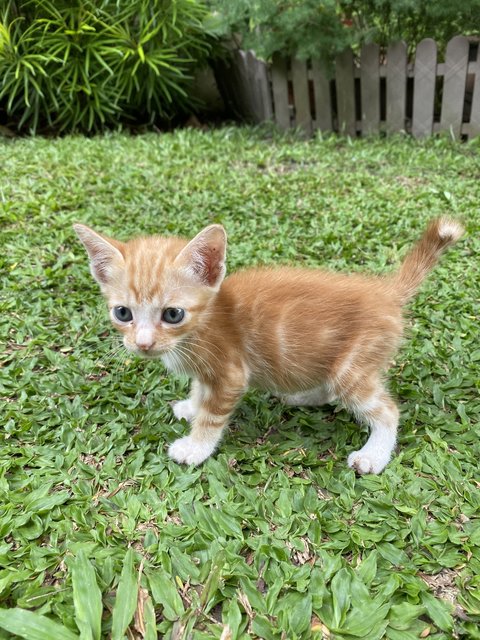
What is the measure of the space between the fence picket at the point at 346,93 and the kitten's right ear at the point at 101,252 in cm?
501

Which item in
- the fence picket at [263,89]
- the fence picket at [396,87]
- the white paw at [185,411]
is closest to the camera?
the white paw at [185,411]

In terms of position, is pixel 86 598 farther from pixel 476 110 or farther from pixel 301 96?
pixel 301 96

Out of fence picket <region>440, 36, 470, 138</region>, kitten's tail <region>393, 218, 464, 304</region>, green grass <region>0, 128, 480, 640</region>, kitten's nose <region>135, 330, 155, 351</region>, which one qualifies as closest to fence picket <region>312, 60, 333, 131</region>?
fence picket <region>440, 36, 470, 138</region>

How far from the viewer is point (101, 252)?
2.03 meters

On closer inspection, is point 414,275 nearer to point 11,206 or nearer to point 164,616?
point 164,616

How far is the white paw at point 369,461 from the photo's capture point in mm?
2066

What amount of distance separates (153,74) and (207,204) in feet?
10.6

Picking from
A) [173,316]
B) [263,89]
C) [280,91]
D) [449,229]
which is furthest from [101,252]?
[263,89]

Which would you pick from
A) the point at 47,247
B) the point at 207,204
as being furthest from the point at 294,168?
the point at 47,247

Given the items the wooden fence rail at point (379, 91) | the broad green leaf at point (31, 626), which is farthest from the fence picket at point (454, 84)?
the broad green leaf at point (31, 626)

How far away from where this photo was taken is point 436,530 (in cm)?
180

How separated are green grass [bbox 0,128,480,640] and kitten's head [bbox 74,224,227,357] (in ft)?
1.90

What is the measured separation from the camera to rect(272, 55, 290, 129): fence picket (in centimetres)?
634

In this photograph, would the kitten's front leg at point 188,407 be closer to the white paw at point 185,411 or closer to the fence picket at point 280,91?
the white paw at point 185,411
